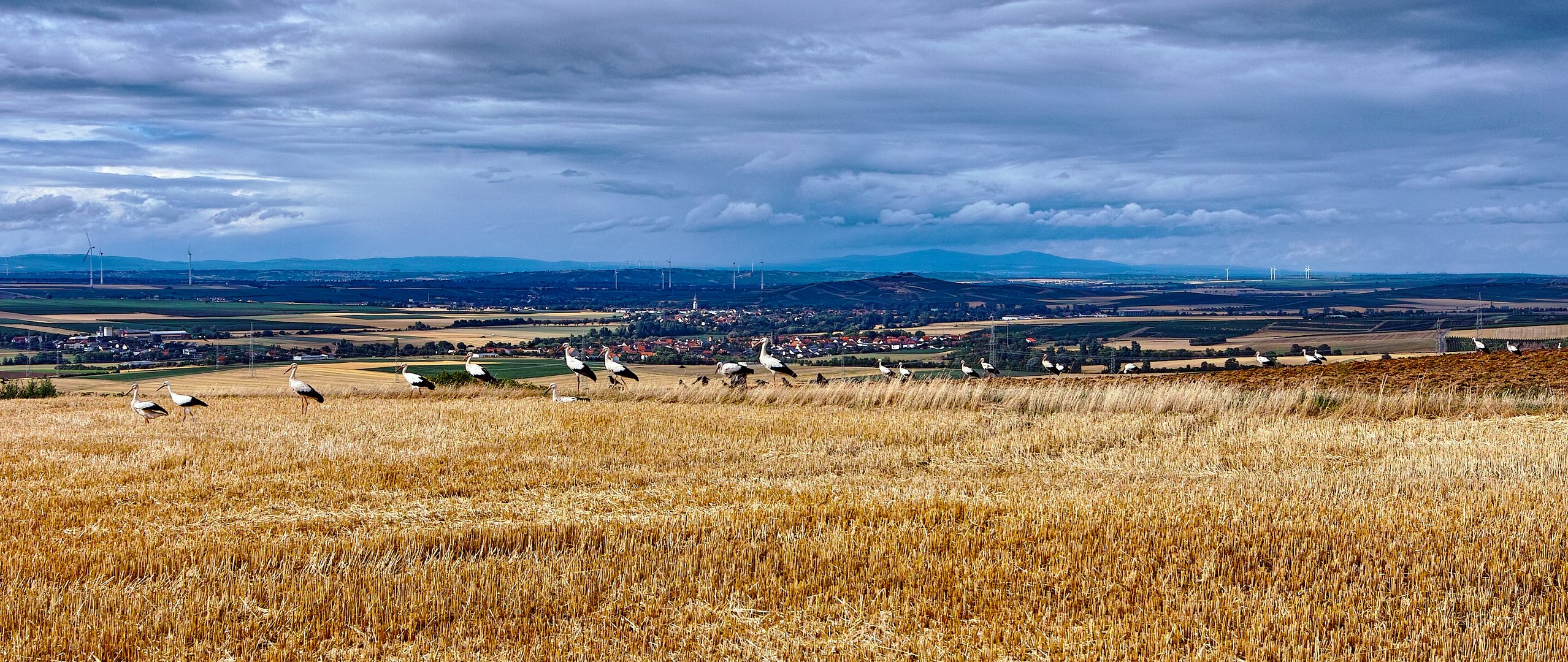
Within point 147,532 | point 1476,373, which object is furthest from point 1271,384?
point 147,532

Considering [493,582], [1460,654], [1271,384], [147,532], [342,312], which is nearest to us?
[1460,654]

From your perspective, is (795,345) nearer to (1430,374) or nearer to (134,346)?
(1430,374)

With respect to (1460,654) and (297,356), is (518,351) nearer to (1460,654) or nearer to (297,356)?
(297,356)

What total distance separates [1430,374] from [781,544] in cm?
2383

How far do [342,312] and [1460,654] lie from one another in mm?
127101

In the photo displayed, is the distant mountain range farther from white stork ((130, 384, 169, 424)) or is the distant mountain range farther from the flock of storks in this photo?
white stork ((130, 384, 169, 424))

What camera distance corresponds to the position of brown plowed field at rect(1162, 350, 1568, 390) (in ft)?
84.4

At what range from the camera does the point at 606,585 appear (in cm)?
884

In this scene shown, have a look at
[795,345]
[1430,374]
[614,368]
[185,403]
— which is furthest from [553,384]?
[795,345]

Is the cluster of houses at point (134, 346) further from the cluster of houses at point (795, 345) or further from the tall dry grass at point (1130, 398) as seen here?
the tall dry grass at point (1130, 398)

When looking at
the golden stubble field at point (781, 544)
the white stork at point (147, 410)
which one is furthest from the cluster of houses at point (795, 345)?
the golden stubble field at point (781, 544)

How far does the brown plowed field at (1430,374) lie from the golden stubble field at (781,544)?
7.65m

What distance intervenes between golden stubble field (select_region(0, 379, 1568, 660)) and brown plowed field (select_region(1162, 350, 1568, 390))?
765 cm

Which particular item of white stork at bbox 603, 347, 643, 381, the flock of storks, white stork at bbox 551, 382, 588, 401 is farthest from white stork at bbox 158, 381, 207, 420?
white stork at bbox 603, 347, 643, 381
